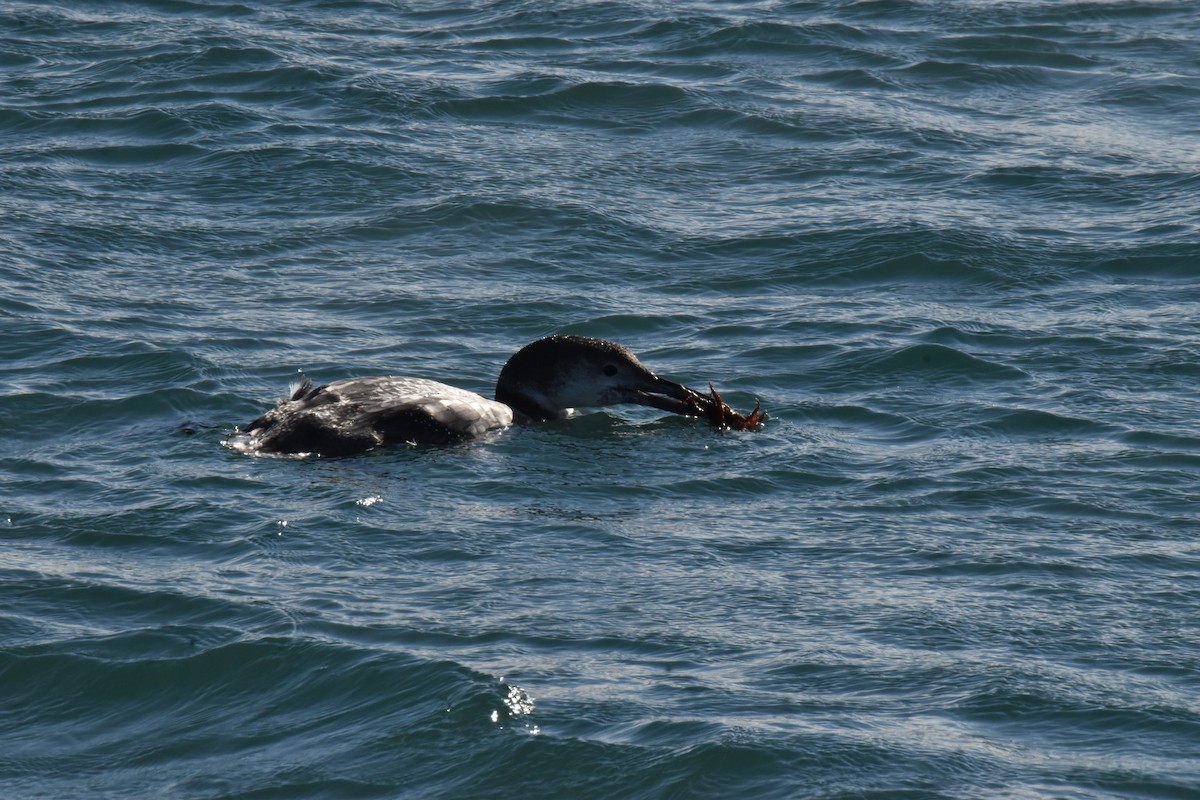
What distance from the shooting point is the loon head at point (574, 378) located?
1030cm

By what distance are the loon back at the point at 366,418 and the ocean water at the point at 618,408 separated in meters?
0.18

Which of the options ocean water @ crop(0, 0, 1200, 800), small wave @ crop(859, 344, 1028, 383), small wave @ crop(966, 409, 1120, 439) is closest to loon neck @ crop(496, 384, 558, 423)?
ocean water @ crop(0, 0, 1200, 800)

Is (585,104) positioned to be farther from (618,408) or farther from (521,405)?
(521,405)

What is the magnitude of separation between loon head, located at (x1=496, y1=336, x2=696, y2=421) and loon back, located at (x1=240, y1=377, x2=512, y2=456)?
1.05 ft

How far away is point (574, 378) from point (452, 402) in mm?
823

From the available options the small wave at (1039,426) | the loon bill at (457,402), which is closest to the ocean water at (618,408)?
the small wave at (1039,426)

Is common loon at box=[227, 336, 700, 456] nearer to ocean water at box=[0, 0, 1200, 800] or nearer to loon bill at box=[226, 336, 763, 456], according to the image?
loon bill at box=[226, 336, 763, 456]

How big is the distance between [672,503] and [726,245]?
14.2 ft

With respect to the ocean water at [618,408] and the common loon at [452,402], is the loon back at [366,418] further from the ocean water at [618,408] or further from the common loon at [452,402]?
the ocean water at [618,408]

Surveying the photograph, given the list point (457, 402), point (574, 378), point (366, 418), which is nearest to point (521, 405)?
point (574, 378)

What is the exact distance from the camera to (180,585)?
775 cm

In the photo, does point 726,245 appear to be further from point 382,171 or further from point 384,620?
point 384,620

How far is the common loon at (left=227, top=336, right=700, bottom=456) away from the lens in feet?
31.2

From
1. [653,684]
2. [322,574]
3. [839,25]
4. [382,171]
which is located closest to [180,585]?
[322,574]
